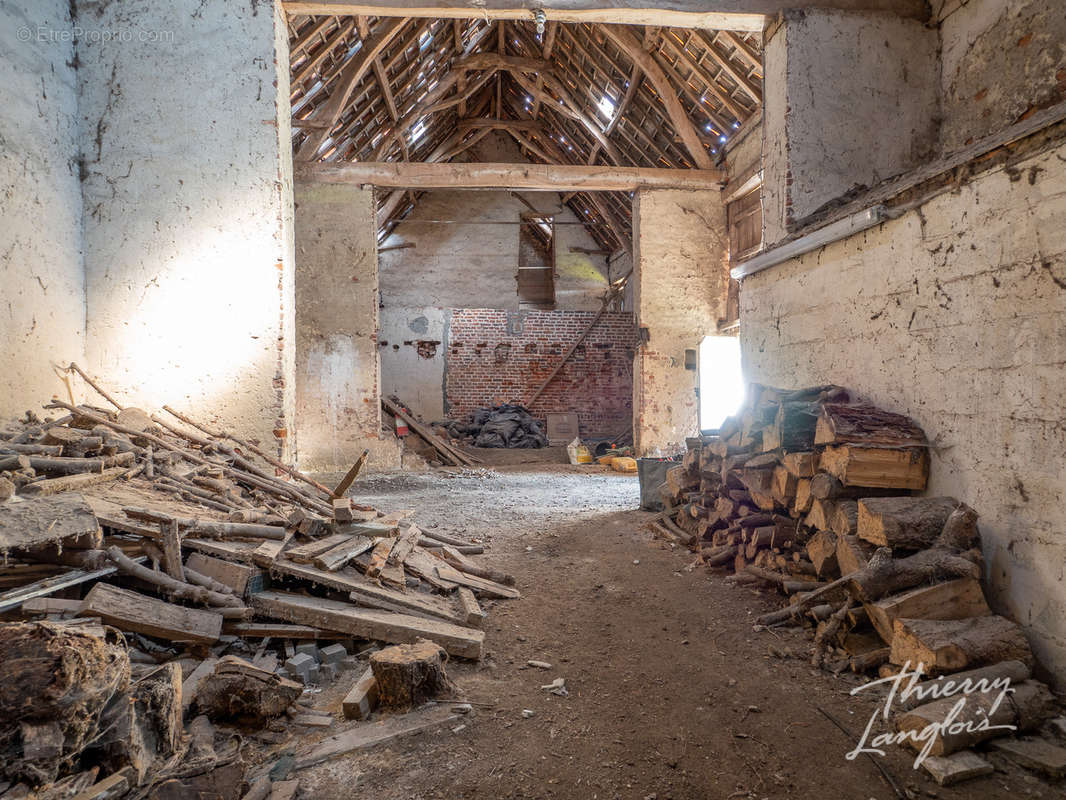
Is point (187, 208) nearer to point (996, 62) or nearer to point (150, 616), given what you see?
point (150, 616)

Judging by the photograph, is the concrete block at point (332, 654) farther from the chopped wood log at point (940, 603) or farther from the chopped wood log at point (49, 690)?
the chopped wood log at point (940, 603)

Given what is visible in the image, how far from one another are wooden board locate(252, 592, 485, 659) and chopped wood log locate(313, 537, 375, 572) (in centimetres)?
23

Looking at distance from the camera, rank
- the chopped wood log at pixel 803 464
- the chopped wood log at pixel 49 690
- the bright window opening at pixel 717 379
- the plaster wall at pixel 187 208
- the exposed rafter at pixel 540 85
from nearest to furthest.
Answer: the chopped wood log at pixel 49 690, the chopped wood log at pixel 803 464, the plaster wall at pixel 187 208, the exposed rafter at pixel 540 85, the bright window opening at pixel 717 379

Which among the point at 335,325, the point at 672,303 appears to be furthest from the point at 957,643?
the point at 335,325

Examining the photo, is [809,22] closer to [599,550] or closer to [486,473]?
[599,550]

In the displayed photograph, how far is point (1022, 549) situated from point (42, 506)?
14.6ft

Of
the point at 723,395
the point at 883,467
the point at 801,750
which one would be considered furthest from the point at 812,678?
the point at 723,395

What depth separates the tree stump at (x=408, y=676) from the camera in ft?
7.84

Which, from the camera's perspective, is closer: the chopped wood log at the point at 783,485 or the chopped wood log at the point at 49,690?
the chopped wood log at the point at 49,690

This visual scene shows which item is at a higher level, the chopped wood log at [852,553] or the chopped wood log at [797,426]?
the chopped wood log at [797,426]

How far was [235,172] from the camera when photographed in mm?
5332

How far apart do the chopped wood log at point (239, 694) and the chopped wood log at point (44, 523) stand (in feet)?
3.05

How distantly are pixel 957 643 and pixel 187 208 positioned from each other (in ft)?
20.3
